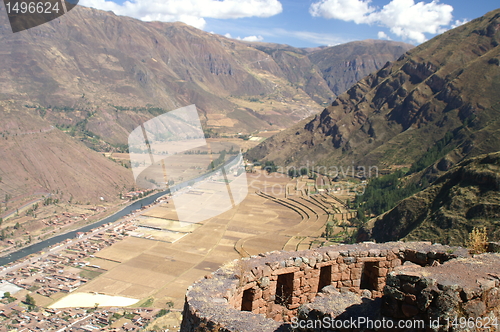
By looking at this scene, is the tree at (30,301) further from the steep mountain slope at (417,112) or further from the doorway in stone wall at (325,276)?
the steep mountain slope at (417,112)

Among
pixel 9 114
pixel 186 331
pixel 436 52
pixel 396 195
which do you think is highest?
pixel 436 52

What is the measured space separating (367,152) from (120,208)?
60.5m

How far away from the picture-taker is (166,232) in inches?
2756

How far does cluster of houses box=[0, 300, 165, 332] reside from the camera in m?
38.7

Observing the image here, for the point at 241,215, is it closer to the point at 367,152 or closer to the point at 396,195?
the point at 396,195

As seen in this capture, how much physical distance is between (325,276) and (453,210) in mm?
35478

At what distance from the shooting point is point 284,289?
10250mm

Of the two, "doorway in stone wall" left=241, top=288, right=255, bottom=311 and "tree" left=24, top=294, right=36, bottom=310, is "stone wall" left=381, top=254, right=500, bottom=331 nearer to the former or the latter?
"doorway in stone wall" left=241, top=288, right=255, bottom=311

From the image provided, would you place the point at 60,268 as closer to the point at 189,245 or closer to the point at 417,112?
the point at 189,245

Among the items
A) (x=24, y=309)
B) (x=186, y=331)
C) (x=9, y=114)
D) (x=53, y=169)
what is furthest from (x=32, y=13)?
(x=186, y=331)

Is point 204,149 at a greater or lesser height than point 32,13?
lesser

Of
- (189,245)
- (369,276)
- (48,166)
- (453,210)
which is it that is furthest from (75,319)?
(48,166)

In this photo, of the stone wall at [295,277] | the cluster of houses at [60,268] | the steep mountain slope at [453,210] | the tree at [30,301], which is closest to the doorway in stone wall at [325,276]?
the stone wall at [295,277]

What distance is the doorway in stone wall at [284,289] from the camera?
10.1 metres
